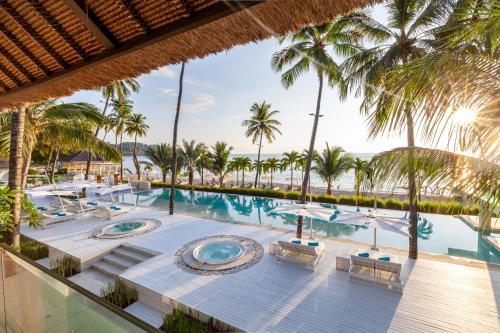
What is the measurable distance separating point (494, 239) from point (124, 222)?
53.0 ft

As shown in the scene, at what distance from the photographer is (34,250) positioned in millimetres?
9000

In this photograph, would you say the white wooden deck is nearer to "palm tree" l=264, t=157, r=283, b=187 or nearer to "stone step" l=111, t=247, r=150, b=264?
"stone step" l=111, t=247, r=150, b=264

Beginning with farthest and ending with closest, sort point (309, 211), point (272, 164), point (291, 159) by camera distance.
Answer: point (272, 164) < point (291, 159) < point (309, 211)

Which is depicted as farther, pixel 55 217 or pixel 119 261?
pixel 55 217

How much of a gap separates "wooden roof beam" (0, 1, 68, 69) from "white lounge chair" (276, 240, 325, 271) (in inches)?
276

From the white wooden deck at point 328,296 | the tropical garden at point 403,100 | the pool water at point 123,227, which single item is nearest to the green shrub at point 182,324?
the white wooden deck at point 328,296

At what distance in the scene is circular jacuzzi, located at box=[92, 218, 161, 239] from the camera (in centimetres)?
1019

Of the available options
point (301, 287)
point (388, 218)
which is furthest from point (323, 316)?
point (388, 218)

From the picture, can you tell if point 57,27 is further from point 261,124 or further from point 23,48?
point 261,124

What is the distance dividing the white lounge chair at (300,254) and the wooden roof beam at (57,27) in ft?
22.9

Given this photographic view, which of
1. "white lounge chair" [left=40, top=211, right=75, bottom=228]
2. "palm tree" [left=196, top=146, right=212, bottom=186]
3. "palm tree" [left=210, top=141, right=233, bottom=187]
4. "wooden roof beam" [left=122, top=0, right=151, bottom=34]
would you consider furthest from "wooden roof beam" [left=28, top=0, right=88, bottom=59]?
"palm tree" [left=196, top=146, right=212, bottom=186]

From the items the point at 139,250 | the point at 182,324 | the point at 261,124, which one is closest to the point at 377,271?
the point at 182,324

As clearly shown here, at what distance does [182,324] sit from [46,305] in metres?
3.20

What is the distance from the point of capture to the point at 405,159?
3.37 meters
